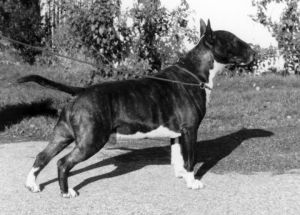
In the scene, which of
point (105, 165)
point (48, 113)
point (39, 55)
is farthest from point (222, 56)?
point (39, 55)

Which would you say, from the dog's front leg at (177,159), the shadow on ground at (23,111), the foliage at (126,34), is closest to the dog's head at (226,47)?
the dog's front leg at (177,159)

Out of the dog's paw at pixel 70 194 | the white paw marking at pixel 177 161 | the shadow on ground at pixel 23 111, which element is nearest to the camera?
the dog's paw at pixel 70 194

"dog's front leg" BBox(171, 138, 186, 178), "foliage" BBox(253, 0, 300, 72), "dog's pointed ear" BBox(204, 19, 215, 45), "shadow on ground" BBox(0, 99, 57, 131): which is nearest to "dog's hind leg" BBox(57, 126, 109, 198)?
"dog's front leg" BBox(171, 138, 186, 178)

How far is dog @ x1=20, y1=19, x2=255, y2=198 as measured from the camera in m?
6.32

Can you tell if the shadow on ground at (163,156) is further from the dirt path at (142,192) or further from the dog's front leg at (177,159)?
the dog's front leg at (177,159)

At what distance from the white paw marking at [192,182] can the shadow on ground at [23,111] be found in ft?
14.6

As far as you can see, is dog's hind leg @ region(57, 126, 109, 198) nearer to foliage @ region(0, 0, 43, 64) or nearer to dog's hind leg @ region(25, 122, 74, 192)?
dog's hind leg @ region(25, 122, 74, 192)

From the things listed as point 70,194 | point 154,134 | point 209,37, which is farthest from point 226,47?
point 70,194

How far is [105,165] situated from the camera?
791 centimetres

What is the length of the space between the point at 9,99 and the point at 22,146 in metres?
3.25

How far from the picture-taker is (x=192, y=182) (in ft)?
22.2

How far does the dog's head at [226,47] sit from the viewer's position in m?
7.07

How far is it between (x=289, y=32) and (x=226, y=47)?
6884 mm

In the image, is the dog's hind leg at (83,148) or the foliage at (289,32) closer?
the dog's hind leg at (83,148)
